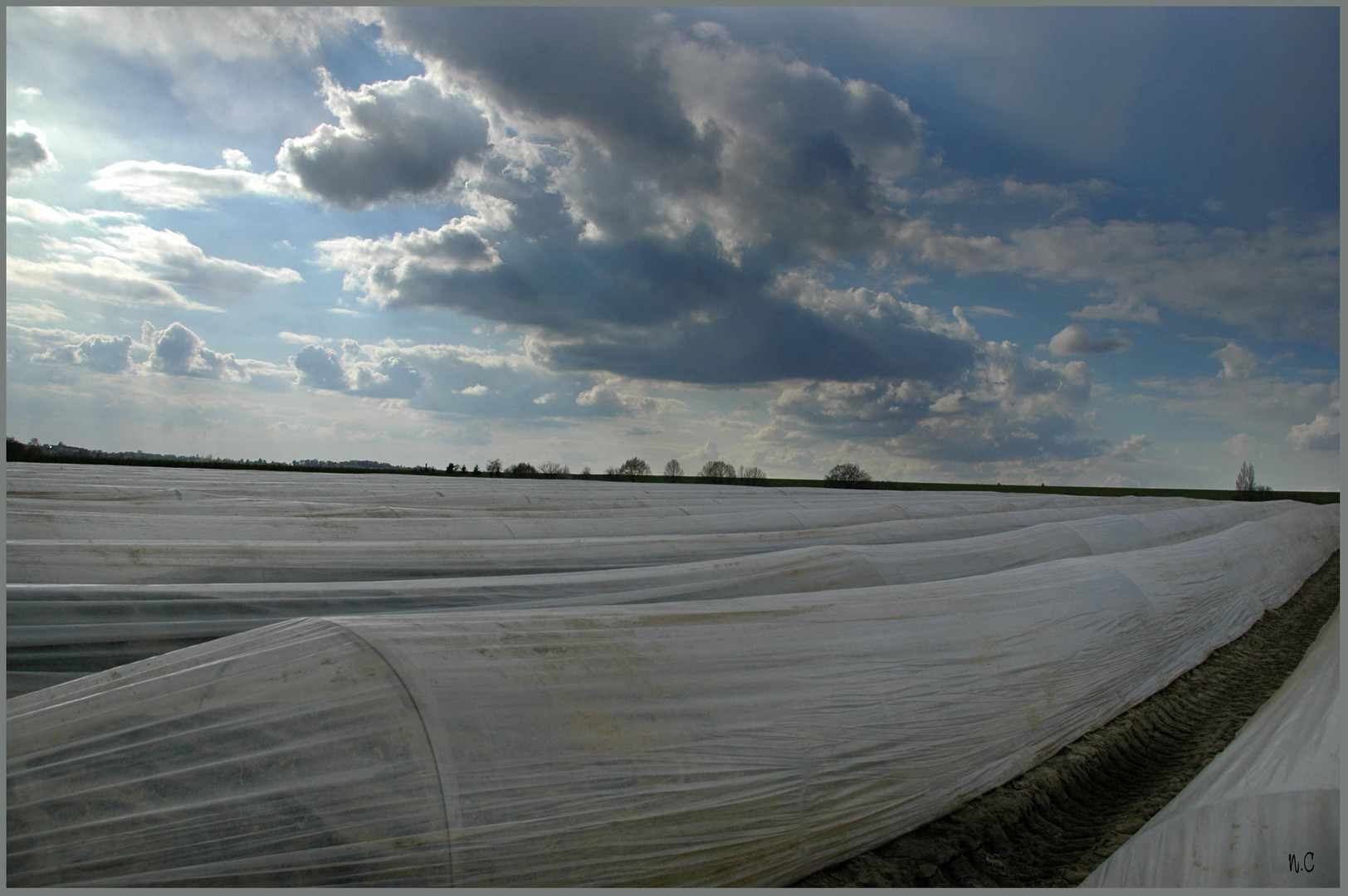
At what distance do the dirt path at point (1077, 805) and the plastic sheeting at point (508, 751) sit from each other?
115 millimetres

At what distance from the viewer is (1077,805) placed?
3.33m

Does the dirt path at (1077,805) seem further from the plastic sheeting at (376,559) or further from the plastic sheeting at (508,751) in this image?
the plastic sheeting at (376,559)

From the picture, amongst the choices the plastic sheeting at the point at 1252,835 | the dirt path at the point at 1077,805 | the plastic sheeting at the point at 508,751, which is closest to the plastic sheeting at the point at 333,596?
the plastic sheeting at the point at 508,751

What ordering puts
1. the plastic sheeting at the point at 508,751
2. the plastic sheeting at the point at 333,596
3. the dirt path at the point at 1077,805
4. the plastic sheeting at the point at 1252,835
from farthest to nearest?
1. the plastic sheeting at the point at 333,596
2. the dirt path at the point at 1077,805
3. the plastic sheeting at the point at 1252,835
4. the plastic sheeting at the point at 508,751

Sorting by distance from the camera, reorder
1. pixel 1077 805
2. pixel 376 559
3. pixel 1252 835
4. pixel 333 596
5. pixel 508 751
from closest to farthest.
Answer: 1. pixel 508 751
2. pixel 1252 835
3. pixel 1077 805
4. pixel 333 596
5. pixel 376 559

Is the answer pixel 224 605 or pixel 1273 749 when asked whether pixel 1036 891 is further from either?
pixel 224 605

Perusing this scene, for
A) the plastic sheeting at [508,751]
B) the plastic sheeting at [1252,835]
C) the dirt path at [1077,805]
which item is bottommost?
the dirt path at [1077,805]

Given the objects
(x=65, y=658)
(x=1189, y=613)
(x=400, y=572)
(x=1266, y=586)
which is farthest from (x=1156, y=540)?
(x=65, y=658)

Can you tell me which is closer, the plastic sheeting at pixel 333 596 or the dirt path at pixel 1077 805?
the dirt path at pixel 1077 805

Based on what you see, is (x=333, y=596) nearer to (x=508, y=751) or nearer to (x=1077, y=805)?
(x=508, y=751)

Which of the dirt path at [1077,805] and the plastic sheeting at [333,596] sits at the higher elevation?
the plastic sheeting at [333,596]

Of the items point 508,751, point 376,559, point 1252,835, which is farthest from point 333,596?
point 1252,835

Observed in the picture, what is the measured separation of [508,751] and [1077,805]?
9.66 ft

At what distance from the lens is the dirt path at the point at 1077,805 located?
2.62 m
